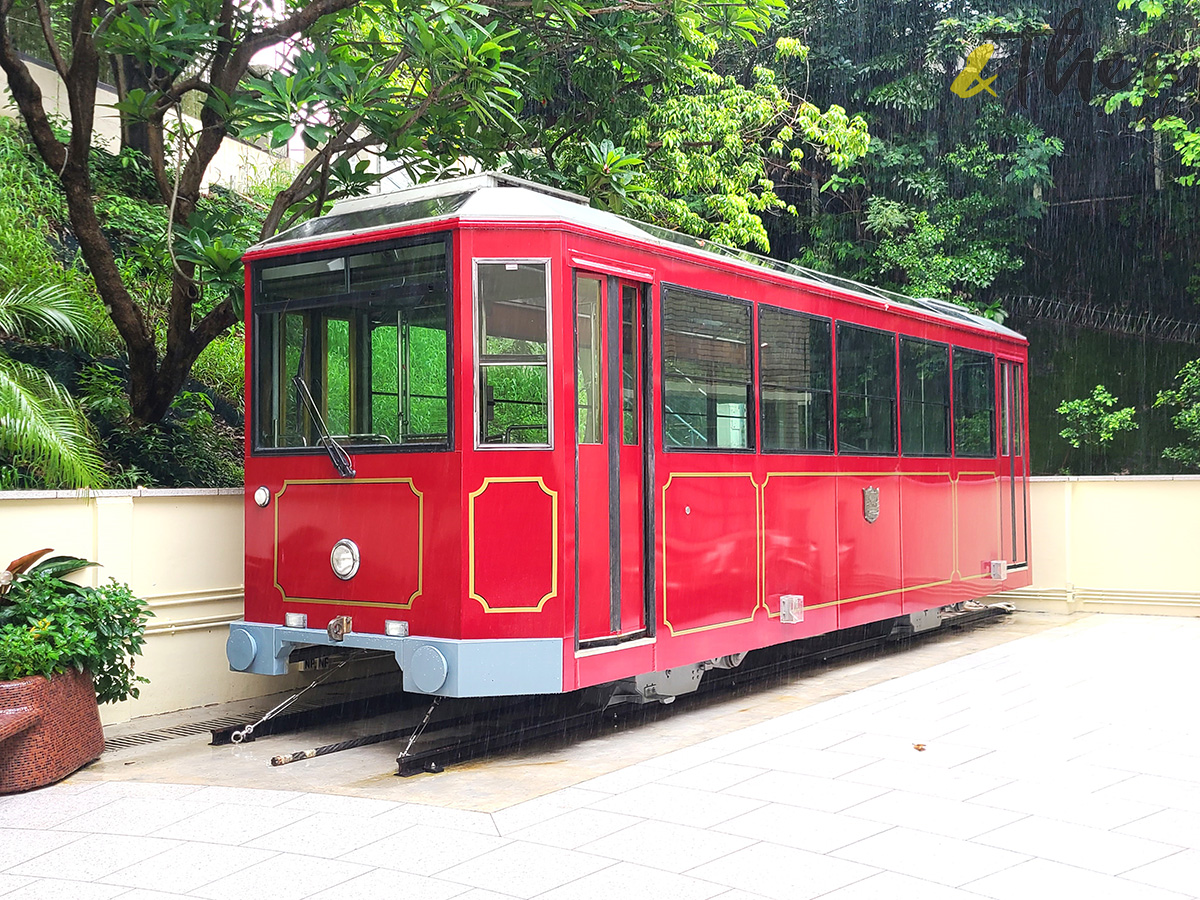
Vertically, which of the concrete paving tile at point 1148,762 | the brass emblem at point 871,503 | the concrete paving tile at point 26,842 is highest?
the brass emblem at point 871,503

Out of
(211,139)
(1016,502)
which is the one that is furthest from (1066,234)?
(211,139)

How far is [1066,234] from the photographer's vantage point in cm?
2331

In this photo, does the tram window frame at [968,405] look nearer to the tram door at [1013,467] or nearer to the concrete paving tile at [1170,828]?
the tram door at [1013,467]

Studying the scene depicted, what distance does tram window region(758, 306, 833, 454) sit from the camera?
8766 millimetres

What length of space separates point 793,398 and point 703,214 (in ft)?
27.2

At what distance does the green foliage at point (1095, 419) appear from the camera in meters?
21.9

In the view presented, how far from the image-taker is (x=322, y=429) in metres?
7.34

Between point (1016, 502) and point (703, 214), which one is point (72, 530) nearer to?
point (1016, 502)

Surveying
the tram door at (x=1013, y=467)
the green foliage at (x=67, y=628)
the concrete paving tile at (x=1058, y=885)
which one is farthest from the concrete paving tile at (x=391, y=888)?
the tram door at (x=1013, y=467)

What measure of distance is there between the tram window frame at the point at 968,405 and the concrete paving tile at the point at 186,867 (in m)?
8.70

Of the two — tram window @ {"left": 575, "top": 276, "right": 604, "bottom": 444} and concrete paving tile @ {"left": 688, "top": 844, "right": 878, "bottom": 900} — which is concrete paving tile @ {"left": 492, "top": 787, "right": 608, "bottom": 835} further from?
tram window @ {"left": 575, "top": 276, "right": 604, "bottom": 444}

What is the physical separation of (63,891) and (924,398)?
866cm

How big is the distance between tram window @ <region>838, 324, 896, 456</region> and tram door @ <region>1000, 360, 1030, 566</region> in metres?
3.15

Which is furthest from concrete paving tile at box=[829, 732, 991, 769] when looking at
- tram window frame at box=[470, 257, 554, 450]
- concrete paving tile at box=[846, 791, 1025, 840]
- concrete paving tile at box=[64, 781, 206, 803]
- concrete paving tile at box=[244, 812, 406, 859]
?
concrete paving tile at box=[64, 781, 206, 803]
